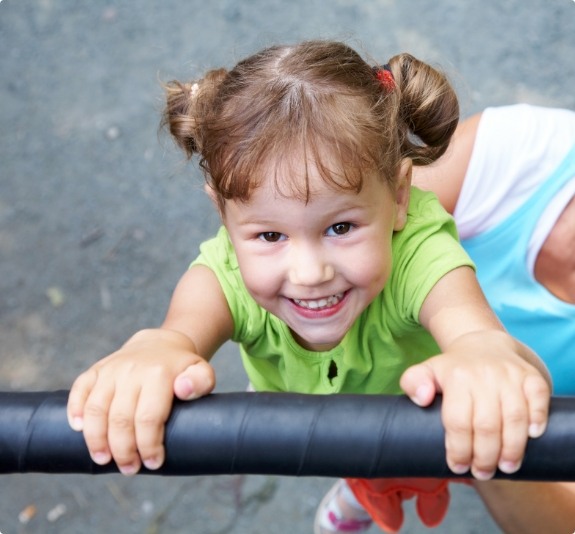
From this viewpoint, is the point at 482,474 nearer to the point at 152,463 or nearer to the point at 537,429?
the point at 537,429

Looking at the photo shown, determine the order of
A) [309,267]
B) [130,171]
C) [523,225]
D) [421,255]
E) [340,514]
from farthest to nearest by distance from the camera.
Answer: [130,171] → [340,514] → [523,225] → [421,255] → [309,267]

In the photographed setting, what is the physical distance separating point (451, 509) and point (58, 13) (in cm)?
173

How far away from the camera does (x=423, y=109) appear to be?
3.95 ft

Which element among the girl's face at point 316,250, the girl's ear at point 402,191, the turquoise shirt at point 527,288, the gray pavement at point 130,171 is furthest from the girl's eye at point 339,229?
the gray pavement at point 130,171

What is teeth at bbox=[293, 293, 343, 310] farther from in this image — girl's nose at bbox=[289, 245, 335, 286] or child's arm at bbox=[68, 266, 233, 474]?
child's arm at bbox=[68, 266, 233, 474]

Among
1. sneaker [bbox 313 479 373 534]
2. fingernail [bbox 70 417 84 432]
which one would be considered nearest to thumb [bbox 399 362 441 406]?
fingernail [bbox 70 417 84 432]

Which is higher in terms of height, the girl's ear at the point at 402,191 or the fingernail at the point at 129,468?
the girl's ear at the point at 402,191

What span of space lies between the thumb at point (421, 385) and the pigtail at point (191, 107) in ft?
1.48

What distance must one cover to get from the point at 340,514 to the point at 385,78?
0.99 metres

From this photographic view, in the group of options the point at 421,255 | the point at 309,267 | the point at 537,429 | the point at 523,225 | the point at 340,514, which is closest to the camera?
the point at 537,429

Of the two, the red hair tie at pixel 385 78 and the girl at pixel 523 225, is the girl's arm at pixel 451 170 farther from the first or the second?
the red hair tie at pixel 385 78

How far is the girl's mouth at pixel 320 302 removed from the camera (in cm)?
104

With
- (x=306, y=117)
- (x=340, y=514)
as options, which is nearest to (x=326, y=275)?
(x=306, y=117)

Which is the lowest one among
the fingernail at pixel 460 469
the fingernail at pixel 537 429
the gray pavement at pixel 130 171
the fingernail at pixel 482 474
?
the gray pavement at pixel 130 171
